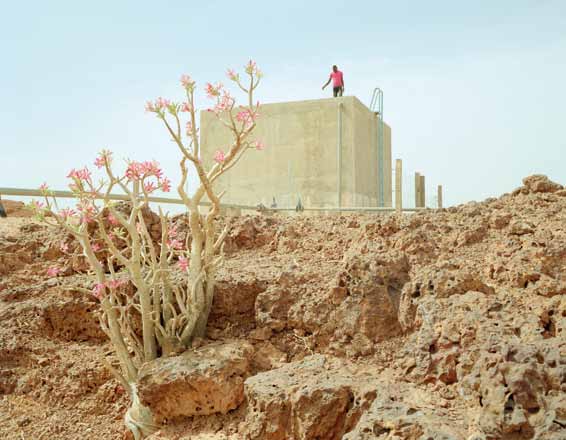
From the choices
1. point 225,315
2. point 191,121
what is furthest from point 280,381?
point 191,121

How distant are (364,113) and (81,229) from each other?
8.69 m

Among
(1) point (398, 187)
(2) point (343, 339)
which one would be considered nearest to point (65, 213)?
(2) point (343, 339)

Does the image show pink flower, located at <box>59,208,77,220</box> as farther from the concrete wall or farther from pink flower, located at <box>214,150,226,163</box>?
the concrete wall

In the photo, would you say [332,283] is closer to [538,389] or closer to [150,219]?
[538,389]

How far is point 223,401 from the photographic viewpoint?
2.94m

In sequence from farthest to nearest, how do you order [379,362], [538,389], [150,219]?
[150,219] → [379,362] → [538,389]

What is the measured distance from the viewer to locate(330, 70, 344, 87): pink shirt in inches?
423

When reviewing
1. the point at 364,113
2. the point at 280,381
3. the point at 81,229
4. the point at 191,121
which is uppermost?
the point at 364,113

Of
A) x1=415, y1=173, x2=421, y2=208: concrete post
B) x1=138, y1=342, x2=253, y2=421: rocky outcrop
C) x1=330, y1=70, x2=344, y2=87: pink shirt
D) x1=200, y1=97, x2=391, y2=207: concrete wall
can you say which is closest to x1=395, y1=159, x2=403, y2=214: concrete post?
x1=415, y1=173, x2=421, y2=208: concrete post

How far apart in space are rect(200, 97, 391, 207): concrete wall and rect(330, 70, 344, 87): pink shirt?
574 mm

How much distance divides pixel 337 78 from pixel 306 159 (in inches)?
70.8

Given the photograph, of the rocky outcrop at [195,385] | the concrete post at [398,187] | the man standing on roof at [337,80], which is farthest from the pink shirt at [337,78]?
the rocky outcrop at [195,385]

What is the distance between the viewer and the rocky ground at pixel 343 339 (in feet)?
6.38

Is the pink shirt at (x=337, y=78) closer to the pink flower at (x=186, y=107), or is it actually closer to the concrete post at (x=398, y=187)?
the concrete post at (x=398, y=187)
